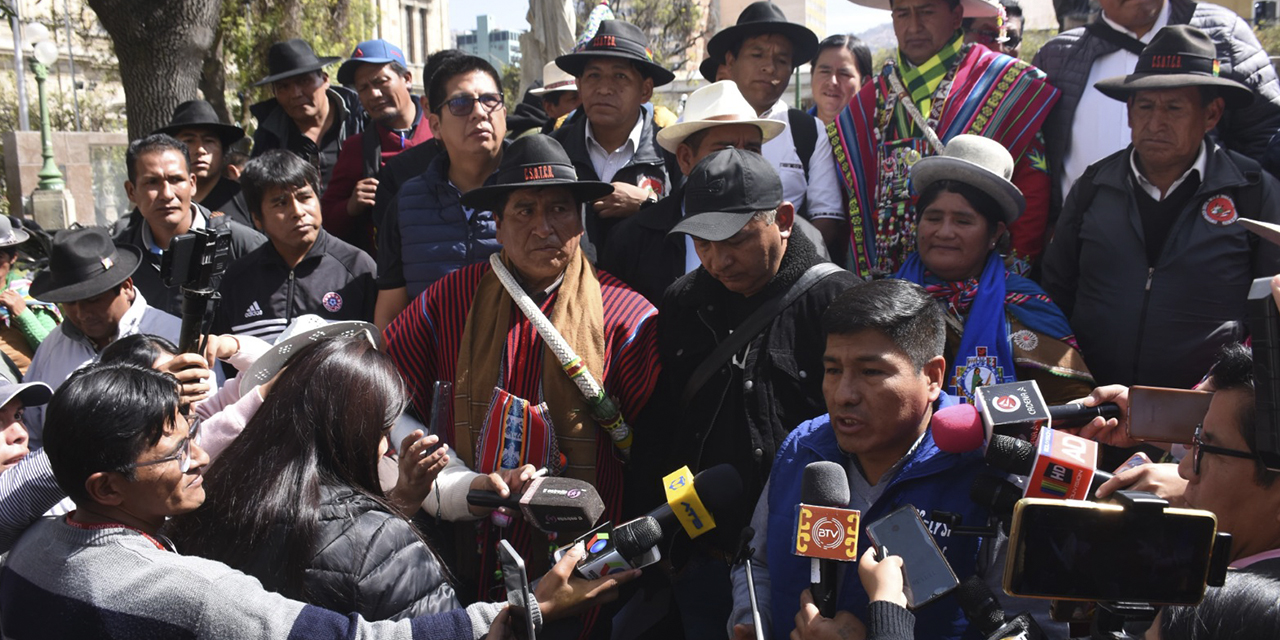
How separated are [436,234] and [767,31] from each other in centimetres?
214

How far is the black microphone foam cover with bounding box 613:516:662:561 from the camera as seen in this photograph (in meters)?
2.79

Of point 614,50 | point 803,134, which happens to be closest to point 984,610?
point 803,134

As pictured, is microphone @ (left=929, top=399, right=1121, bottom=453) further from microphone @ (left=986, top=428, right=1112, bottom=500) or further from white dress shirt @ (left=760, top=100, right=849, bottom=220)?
white dress shirt @ (left=760, top=100, right=849, bottom=220)

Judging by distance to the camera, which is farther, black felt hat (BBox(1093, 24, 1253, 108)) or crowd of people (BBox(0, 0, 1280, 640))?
black felt hat (BBox(1093, 24, 1253, 108))

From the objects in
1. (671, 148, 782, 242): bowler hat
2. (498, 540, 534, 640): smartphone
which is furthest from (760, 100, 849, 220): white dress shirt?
(498, 540, 534, 640): smartphone

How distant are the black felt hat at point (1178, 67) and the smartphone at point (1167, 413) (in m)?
1.54

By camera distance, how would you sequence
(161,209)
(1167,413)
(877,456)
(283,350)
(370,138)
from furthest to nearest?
(370,138), (161,209), (283,350), (877,456), (1167,413)

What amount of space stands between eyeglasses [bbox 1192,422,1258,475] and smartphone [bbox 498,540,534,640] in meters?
1.56

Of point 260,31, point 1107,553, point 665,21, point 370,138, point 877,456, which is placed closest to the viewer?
point 1107,553

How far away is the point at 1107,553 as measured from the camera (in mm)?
1921

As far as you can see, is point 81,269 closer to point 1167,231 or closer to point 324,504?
point 324,504

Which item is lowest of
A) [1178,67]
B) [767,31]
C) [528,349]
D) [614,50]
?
[528,349]

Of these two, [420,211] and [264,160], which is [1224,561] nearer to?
[420,211]

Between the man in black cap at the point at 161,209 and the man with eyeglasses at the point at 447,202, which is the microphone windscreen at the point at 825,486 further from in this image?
the man in black cap at the point at 161,209
